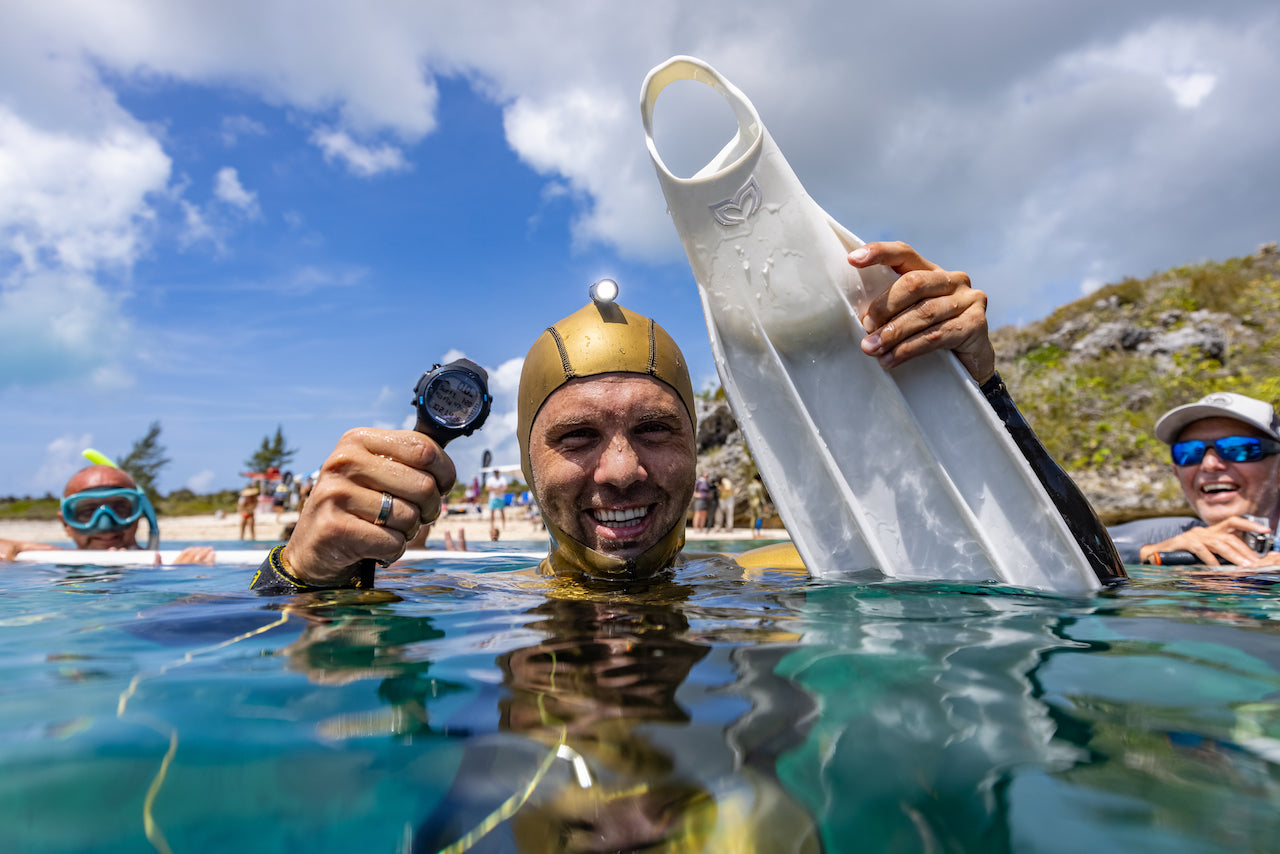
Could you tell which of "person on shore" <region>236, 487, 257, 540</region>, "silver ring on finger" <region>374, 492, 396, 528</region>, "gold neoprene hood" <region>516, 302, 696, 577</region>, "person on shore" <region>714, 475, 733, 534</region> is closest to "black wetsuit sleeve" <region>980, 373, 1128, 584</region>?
"gold neoprene hood" <region>516, 302, 696, 577</region>

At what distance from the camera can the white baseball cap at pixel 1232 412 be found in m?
4.68

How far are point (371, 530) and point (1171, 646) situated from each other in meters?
2.29

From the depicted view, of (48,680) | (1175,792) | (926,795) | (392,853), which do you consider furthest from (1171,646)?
(48,680)

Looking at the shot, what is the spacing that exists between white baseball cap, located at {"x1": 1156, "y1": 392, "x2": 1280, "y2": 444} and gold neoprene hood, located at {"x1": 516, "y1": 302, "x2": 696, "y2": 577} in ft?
13.3

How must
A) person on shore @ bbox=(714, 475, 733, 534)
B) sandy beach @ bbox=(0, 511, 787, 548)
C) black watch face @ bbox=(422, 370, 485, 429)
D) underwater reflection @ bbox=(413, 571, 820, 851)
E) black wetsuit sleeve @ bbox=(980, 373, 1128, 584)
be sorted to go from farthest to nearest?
person on shore @ bbox=(714, 475, 733, 534) < sandy beach @ bbox=(0, 511, 787, 548) < black wetsuit sleeve @ bbox=(980, 373, 1128, 584) < black watch face @ bbox=(422, 370, 485, 429) < underwater reflection @ bbox=(413, 571, 820, 851)

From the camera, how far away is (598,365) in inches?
115

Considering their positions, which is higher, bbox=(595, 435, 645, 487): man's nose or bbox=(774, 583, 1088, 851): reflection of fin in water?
bbox=(595, 435, 645, 487): man's nose

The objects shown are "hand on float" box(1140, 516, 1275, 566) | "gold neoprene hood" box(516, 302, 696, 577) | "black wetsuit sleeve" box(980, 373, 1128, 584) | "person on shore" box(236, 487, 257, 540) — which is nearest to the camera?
"black wetsuit sleeve" box(980, 373, 1128, 584)

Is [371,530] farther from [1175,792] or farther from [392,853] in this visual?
[1175,792]

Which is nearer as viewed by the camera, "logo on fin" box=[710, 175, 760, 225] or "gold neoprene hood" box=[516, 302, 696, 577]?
"logo on fin" box=[710, 175, 760, 225]

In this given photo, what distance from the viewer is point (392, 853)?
820mm

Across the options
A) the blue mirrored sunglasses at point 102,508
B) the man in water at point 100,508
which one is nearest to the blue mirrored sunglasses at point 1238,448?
the man in water at point 100,508

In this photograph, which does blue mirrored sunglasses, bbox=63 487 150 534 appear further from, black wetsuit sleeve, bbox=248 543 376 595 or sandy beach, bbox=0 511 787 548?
sandy beach, bbox=0 511 787 548

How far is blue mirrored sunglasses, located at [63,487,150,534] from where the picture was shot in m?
5.80
